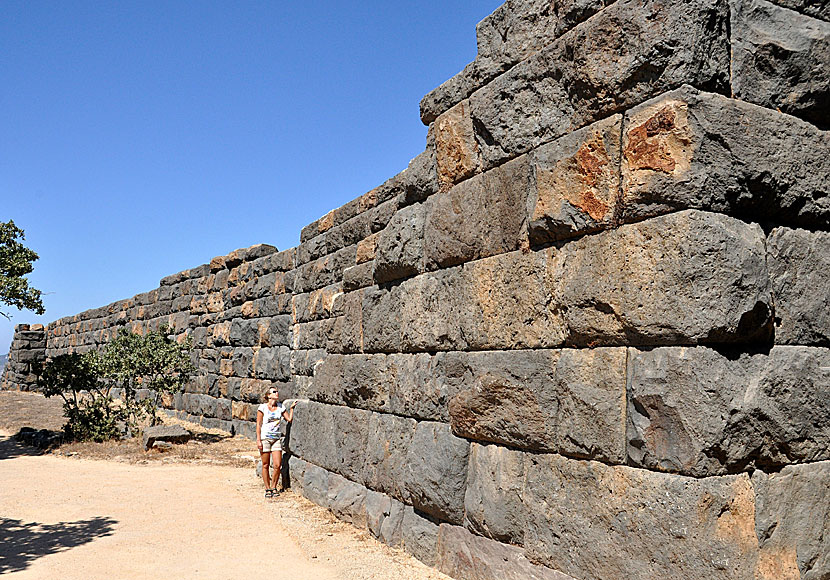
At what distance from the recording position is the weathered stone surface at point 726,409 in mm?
2635

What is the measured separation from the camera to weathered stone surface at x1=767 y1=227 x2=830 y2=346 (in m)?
2.84

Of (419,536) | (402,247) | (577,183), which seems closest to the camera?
(577,183)

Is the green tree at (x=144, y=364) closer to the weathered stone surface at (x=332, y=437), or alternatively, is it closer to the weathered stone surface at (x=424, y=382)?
the weathered stone surface at (x=332, y=437)

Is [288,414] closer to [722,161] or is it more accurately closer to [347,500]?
[347,500]

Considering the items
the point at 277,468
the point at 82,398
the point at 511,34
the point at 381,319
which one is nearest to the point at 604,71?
the point at 511,34

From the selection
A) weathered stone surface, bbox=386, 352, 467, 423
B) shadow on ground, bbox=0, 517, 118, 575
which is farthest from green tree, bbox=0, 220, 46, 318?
weathered stone surface, bbox=386, 352, 467, 423

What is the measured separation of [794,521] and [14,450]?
38.6 ft

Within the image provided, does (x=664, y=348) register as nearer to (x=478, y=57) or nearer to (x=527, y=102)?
(x=527, y=102)

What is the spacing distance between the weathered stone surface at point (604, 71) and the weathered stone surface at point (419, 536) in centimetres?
236

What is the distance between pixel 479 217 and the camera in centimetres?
408

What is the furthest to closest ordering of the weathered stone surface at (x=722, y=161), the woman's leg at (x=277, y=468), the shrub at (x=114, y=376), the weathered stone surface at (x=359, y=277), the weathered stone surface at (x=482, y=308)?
the shrub at (x=114, y=376), the woman's leg at (x=277, y=468), the weathered stone surface at (x=359, y=277), the weathered stone surface at (x=482, y=308), the weathered stone surface at (x=722, y=161)

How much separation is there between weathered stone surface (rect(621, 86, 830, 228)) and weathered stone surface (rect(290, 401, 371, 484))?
10.7 ft

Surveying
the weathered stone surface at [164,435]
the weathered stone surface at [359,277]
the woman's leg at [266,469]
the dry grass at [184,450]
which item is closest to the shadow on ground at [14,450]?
the dry grass at [184,450]

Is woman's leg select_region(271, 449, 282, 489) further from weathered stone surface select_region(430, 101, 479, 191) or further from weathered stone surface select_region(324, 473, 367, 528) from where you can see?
weathered stone surface select_region(430, 101, 479, 191)
